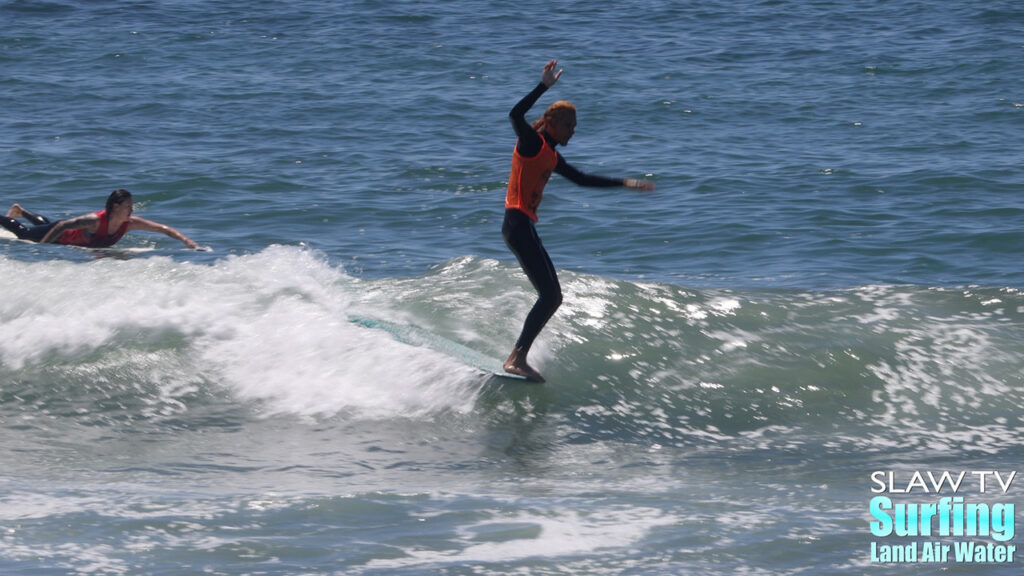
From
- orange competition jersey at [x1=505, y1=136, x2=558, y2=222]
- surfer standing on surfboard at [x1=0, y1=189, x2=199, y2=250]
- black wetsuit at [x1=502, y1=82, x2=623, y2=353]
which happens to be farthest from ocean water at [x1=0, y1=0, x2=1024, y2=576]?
orange competition jersey at [x1=505, y1=136, x2=558, y2=222]

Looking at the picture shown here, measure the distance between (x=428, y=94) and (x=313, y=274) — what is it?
1172 cm

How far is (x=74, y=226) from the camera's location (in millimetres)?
12141

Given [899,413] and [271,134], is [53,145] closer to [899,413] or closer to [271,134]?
[271,134]

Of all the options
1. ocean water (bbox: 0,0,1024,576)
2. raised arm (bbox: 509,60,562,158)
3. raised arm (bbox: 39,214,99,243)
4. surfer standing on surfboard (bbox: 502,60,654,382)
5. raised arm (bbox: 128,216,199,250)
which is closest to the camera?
ocean water (bbox: 0,0,1024,576)

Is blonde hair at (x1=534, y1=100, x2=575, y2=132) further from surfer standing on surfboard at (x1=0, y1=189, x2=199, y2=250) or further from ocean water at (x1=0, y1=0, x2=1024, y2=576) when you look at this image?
surfer standing on surfboard at (x1=0, y1=189, x2=199, y2=250)

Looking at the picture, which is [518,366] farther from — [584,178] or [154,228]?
[154,228]

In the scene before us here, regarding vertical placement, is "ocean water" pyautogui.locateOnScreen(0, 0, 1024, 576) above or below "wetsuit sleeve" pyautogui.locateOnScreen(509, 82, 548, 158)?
below

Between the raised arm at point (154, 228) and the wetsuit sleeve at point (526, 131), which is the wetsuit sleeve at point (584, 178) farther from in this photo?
the raised arm at point (154, 228)

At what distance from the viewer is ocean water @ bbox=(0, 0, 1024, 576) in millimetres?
5547

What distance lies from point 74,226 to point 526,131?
6990mm

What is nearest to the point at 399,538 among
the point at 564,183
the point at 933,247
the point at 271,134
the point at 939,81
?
the point at 933,247

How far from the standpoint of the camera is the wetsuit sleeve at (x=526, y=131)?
653cm

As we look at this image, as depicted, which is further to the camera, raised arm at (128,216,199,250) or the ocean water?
raised arm at (128,216,199,250)

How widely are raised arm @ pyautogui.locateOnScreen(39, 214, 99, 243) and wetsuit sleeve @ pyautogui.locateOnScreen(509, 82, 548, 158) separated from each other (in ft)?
22.0
